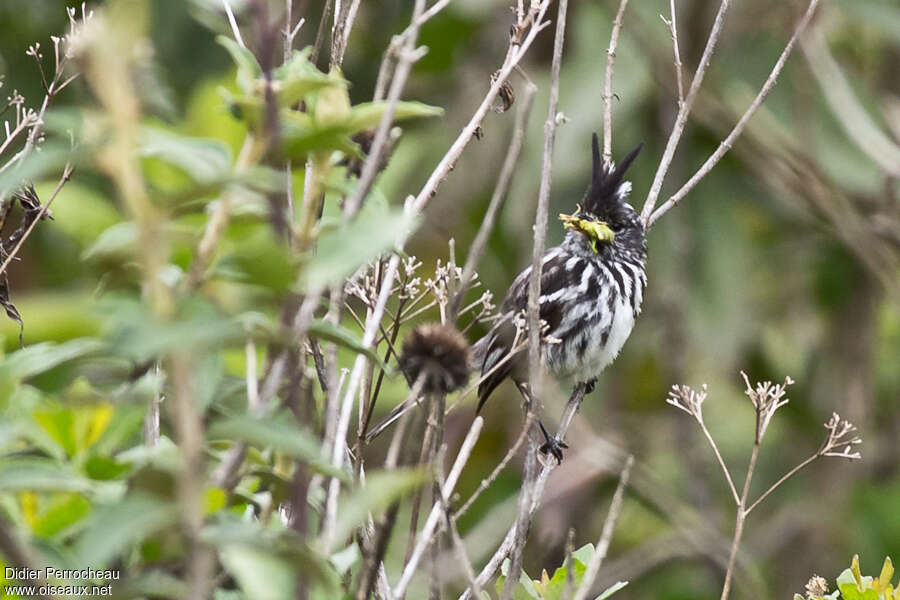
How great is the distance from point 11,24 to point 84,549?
5694mm

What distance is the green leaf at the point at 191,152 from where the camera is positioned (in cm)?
157

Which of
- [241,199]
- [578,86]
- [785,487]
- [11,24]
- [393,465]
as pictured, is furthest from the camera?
[785,487]

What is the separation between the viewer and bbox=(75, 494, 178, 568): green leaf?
4.39 ft

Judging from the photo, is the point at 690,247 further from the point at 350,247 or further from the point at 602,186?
the point at 350,247

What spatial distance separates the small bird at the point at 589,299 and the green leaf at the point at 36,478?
9.99 ft

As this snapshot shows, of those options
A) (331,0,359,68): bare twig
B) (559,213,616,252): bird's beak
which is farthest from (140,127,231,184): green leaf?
(559,213,616,252): bird's beak

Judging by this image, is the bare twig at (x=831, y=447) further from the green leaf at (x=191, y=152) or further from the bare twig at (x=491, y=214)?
the green leaf at (x=191, y=152)

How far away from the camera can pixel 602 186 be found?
4.45 m

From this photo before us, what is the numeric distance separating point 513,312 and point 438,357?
271 cm

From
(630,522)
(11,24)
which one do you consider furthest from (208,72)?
(630,522)

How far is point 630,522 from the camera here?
7.81 meters

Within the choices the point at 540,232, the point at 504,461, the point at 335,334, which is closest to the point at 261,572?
the point at 335,334

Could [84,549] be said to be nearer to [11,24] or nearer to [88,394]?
[88,394]

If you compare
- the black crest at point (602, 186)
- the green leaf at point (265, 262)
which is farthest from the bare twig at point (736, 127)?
the green leaf at point (265, 262)
